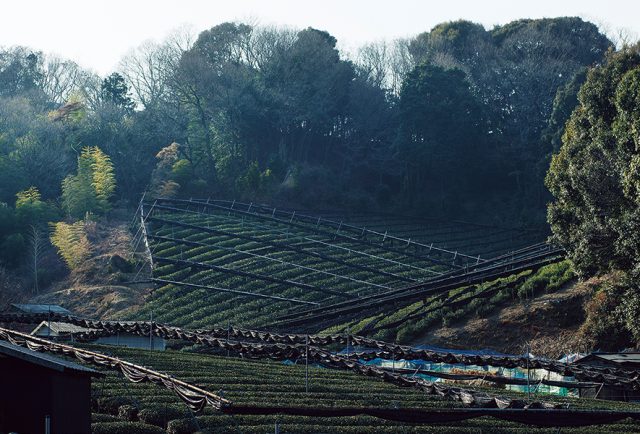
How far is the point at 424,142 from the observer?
61906mm

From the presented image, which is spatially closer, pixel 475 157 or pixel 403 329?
pixel 403 329

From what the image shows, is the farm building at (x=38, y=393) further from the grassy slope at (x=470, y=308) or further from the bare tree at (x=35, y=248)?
the bare tree at (x=35, y=248)

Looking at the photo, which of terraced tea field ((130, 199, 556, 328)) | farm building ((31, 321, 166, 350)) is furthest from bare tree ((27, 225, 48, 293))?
farm building ((31, 321, 166, 350))

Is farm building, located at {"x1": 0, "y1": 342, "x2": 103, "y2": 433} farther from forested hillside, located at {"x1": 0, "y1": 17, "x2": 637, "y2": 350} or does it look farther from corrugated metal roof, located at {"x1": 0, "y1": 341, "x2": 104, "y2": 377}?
forested hillside, located at {"x1": 0, "y1": 17, "x2": 637, "y2": 350}

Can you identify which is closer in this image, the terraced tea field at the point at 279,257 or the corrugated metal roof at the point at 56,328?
the corrugated metal roof at the point at 56,328

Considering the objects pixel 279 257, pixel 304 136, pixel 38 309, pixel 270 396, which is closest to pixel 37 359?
pixel 270 396

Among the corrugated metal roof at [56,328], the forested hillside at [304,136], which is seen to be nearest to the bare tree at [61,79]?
the forested hillside at [304,136]

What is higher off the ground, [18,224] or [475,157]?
[475,157]

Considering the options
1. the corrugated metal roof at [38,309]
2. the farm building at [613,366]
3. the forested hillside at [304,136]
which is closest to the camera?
the farm building at [613,366]

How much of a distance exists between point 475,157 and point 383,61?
52.4ft

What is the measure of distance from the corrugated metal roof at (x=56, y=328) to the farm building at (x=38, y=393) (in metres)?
21.6

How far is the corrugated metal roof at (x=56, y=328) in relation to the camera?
3830cm

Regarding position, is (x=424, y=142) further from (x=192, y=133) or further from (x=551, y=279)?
(x=551, y=279)

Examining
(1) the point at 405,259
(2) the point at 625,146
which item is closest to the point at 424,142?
(1) the point at 405,259
